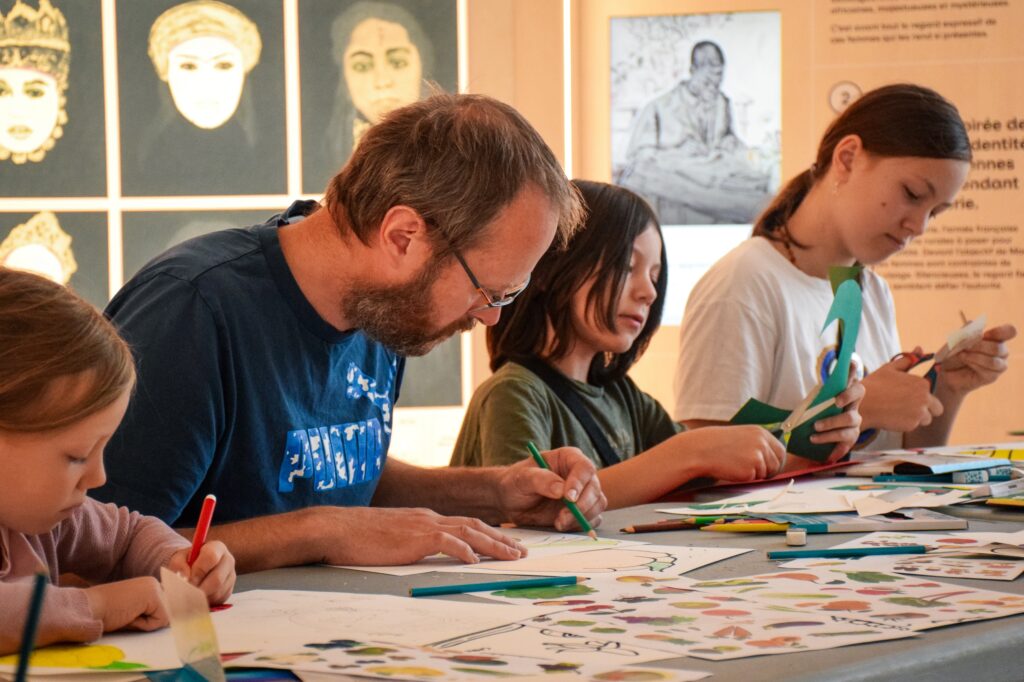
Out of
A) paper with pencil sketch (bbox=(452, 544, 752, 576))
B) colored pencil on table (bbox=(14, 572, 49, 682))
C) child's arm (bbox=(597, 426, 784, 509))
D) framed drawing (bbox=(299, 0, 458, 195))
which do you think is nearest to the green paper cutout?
A: child's arm (bbox=(597, 426, 784, 509))

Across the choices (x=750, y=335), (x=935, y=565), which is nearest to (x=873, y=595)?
(x=935, y=565)

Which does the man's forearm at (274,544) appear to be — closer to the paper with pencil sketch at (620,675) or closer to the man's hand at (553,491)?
the man's hand at (553,491)

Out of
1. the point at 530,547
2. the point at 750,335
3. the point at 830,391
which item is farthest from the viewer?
the point at 750,335

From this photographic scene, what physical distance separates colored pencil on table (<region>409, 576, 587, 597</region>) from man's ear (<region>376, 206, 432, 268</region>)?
60 centimetres

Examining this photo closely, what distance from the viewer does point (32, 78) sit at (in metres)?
3.82

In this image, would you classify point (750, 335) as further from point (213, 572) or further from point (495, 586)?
point (213, 572)

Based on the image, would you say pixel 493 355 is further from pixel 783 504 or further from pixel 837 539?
pixel 837 539

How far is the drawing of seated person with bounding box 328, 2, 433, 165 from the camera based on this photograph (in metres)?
3.97

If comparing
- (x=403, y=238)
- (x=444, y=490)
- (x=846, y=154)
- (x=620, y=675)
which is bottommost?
(x=444, y=490)

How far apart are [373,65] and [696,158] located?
1042 millimetres

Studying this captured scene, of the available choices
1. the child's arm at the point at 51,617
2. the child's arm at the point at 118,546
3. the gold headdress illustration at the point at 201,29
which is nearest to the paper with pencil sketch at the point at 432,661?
the child's arm at the point at 51,617

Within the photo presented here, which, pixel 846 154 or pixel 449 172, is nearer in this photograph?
pixel 449 172

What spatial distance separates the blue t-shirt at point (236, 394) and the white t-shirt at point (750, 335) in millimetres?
935

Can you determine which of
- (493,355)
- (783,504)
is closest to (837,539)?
(783,504)
